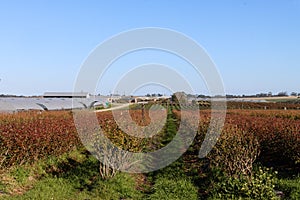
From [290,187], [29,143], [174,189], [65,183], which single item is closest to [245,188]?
[290,187]

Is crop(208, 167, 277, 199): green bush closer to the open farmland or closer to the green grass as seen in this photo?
the open farmland

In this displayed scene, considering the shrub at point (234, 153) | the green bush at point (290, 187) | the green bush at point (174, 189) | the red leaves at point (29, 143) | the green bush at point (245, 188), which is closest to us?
the green bush at point (245, 188)

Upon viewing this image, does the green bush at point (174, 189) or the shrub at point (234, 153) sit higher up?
the shrub at point (234, 153)

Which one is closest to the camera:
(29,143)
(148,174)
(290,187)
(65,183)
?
(290,187)

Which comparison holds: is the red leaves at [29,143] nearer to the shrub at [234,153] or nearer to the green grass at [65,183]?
the green grass at [65,183]

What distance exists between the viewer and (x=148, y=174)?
1100 centimetres

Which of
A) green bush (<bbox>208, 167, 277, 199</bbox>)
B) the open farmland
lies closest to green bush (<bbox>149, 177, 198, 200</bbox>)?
the open farmland

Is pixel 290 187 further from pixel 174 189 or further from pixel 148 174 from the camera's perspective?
pixel 148 174

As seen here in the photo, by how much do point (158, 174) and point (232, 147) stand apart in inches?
111

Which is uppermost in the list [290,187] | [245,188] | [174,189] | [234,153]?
[234,153]

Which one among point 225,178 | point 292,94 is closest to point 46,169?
point 225,178

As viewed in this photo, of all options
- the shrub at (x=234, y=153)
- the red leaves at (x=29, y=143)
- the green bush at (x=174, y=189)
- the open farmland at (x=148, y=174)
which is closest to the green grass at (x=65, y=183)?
the open farmland at (x=148, y=174)

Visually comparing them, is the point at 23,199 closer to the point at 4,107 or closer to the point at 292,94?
the point at 4,107

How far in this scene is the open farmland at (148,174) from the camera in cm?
794
